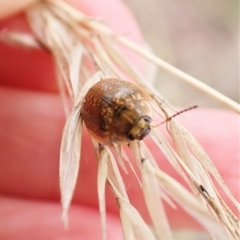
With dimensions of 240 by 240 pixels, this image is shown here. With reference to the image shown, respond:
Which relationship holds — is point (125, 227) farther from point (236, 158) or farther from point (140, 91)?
point (236, 158)

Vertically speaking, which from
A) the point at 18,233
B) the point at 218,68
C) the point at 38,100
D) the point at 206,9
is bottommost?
the point at 18,233

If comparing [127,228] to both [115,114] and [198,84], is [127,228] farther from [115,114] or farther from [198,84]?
[198,84]

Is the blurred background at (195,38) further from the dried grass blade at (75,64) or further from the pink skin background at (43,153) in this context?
the dried grass blade at (75,64)

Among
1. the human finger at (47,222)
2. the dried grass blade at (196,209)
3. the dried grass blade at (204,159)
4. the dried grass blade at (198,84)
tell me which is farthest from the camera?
the human finger at (47,222)

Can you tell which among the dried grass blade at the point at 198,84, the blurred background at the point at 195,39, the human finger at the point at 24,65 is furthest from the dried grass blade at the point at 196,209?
the blurred background at the point at 195,39

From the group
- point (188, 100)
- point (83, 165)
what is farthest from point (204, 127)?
point (188, 100)

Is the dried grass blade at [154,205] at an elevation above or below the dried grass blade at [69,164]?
above
